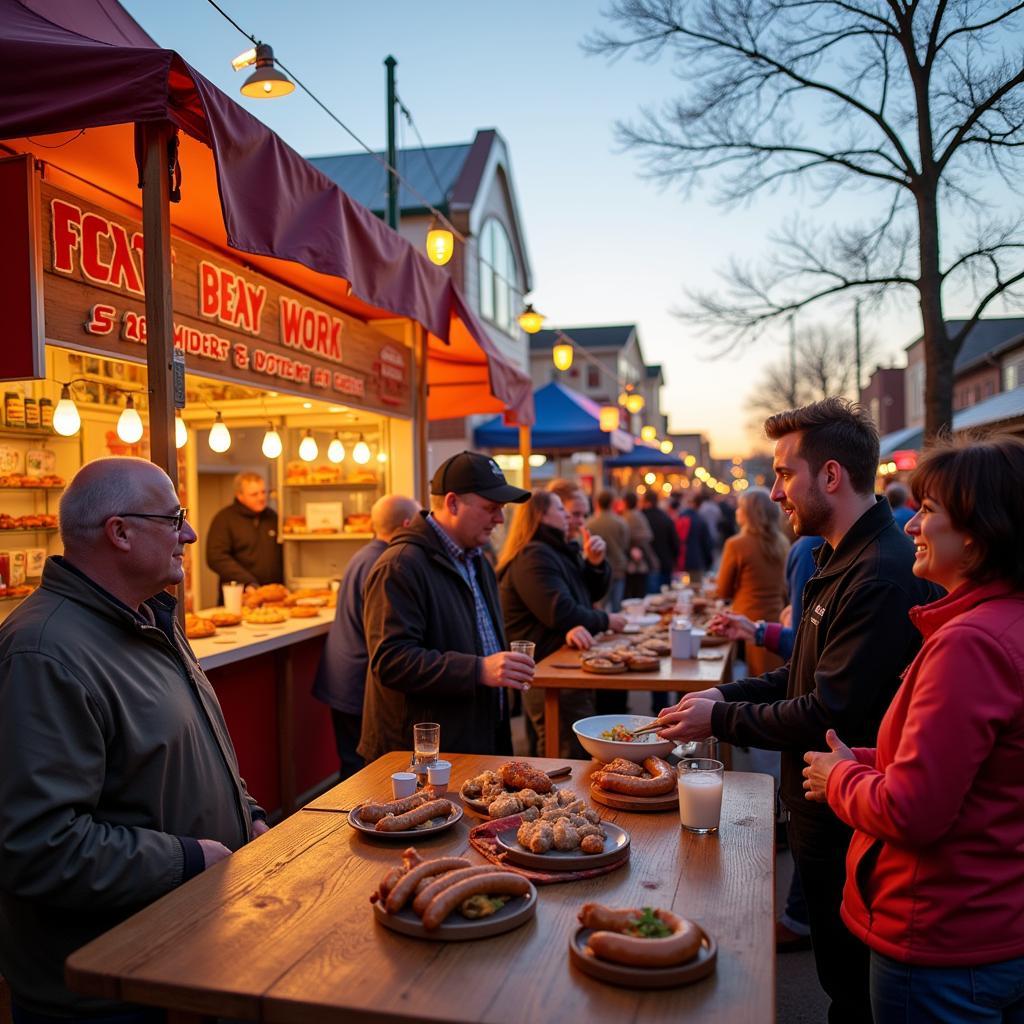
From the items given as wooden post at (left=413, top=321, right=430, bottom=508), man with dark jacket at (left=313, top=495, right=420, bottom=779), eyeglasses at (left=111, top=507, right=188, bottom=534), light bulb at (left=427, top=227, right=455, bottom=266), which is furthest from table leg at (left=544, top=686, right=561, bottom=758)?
light bulb at (left=427, top=227, right=455, bottom=266)

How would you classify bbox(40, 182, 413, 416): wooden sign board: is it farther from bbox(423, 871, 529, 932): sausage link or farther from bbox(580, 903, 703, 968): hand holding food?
bbox(580, 903, 703, 968): hand holding food

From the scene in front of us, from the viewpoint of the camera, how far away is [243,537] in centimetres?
917

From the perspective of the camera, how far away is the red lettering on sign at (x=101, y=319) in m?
4.36

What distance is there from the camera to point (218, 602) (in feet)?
33.3

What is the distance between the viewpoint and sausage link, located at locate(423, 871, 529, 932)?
1893mm

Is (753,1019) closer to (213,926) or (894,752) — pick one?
(894,752)

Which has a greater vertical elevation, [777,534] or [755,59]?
[755,59]

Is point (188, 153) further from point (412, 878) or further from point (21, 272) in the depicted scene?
point (412, 878)

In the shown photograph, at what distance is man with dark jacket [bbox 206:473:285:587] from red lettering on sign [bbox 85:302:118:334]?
182 inches

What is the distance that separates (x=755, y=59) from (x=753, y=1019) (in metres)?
10.5

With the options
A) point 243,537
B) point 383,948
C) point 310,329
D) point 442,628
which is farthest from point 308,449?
point 383,948

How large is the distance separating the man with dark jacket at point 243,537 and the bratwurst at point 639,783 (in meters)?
6.91

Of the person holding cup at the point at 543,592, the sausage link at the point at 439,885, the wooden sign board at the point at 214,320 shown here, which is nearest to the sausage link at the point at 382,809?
the sausage link at the point at 439,885

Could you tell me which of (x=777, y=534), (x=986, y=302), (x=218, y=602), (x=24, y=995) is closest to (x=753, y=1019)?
(x=24, y=995)
